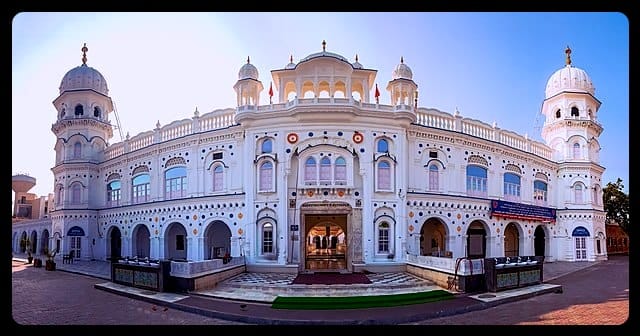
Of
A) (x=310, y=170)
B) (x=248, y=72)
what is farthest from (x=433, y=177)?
(x=248, y=72)

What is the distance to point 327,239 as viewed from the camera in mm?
32750

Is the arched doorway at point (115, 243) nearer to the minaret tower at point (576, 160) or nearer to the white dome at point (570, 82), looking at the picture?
the minaret tower at point (576, 160)

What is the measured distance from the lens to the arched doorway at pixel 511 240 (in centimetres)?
2630

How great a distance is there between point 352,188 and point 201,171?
7580 mm

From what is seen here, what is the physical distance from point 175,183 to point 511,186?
17.8 meters

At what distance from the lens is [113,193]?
27.5 m

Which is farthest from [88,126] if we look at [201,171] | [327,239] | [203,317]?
[203,317]

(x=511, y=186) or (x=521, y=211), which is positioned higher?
(x=511, y=186)

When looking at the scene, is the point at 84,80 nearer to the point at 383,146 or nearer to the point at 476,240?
the point at 383,146

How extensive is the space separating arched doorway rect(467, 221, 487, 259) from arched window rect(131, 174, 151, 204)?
672 inches

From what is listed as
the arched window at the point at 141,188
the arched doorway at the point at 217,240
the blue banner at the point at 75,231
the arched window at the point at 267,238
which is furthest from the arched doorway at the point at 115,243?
the arched window at the point at 267,238

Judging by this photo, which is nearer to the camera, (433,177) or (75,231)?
(433,177)

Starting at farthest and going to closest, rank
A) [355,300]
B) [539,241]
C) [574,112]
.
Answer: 1. [574,112]
2. [539,241]
3. [355,300]
